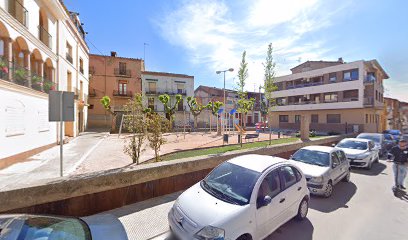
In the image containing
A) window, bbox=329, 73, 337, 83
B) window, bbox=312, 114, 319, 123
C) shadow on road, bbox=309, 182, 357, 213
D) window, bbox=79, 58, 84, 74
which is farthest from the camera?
window, bbox=312, 114, 319, 123

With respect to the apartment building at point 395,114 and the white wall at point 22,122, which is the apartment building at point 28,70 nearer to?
the white wall at point 22,122

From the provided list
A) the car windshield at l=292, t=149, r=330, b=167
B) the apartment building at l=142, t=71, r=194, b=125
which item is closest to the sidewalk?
the car windshield at l=292, t=149, r=330, b=167

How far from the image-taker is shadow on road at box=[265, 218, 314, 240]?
4020 mm

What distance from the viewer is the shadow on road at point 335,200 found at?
5.52m

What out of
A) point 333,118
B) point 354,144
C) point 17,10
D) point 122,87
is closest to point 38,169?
point 17,10

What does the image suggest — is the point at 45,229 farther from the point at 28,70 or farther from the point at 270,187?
the point at 28,70

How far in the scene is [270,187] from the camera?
394cm

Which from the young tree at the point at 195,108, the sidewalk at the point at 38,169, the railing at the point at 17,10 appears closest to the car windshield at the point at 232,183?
the sidewalk at the point at 38,169

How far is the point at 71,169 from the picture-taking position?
805 centimetres

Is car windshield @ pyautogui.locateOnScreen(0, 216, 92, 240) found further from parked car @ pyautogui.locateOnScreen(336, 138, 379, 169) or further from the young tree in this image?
the young tree

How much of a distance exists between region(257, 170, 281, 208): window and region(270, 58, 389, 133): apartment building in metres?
29.0

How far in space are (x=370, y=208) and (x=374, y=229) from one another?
1.40 meters

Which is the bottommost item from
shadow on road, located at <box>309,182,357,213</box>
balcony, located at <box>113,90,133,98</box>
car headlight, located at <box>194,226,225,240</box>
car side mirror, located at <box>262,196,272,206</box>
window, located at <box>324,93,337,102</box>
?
shadow on road, located at <box>309,182,357,213</box>

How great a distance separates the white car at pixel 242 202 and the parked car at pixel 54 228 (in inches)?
47.2
